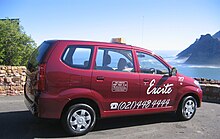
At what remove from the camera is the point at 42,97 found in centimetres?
445

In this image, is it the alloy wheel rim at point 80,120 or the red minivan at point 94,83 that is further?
the alloy wheel rim at point 80,120

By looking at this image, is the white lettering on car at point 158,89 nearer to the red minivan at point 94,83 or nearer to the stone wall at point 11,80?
the red minivan at point 94,83

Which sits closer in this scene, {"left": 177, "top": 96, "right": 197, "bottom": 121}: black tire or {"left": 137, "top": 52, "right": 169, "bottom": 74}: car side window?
{"left": 137, "top": 52, "right": 169, "bottom": 74}: car side window

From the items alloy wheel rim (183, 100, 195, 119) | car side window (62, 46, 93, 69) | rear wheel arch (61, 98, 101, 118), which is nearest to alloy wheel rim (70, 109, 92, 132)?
rear wheel arch (61, 98, 101, 118)

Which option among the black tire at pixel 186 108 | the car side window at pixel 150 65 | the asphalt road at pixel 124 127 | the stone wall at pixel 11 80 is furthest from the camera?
the stone wall at pixel 11 80

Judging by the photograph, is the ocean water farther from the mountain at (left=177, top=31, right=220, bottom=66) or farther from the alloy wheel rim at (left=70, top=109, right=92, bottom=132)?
the mountain at (left=177, top=31, right=220, bottom=66)

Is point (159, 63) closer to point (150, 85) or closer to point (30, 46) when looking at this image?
point (150, 85)

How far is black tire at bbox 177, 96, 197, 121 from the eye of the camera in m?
6.20

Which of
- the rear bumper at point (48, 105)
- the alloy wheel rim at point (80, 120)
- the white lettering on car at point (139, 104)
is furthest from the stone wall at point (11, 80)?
the white lettering on car at point (139, 104)

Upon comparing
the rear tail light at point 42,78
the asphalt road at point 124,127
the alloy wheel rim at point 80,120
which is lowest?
the asphalt road at point 124,127

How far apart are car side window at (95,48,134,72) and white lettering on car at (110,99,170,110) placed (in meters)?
0.72

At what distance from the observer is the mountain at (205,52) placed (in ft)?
129

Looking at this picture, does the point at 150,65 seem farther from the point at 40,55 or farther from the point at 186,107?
the point at 40,55

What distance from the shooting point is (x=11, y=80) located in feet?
28.4
